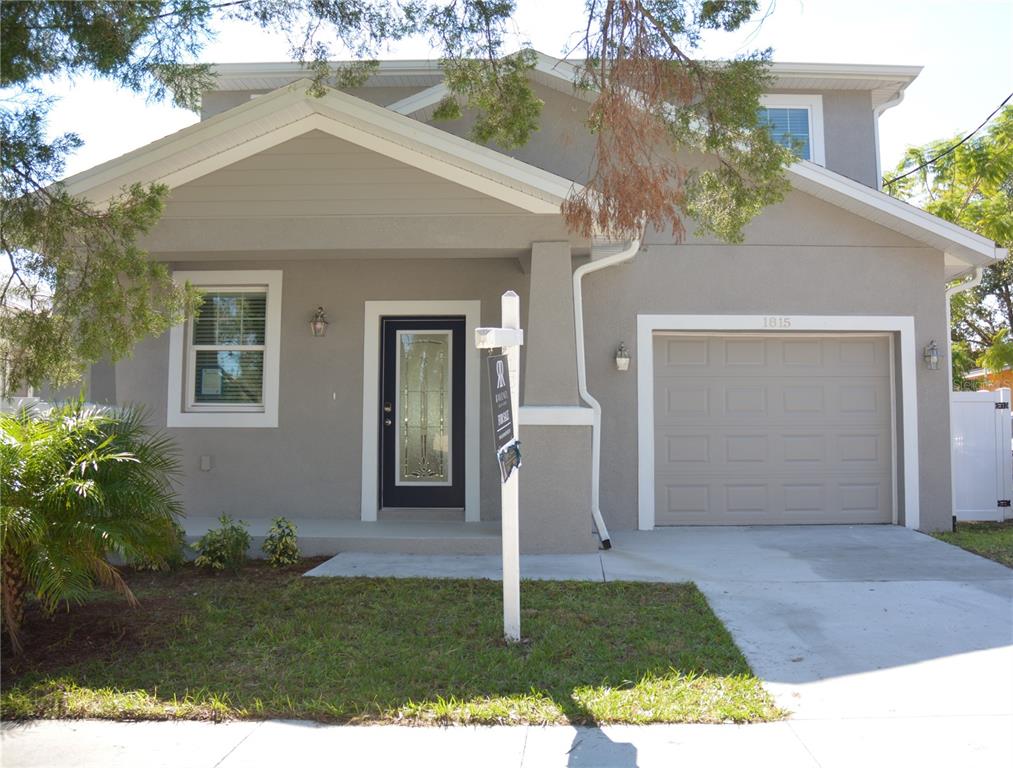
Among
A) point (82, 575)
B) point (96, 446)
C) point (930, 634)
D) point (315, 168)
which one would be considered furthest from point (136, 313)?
point (930, 634)

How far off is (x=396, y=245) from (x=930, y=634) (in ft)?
17.9

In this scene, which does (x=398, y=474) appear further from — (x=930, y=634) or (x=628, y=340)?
(x=930, y=634)

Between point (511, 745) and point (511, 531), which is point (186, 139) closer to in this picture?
point (511, 531)

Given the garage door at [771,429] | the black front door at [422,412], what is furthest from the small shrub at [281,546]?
the garage door at [771,429]

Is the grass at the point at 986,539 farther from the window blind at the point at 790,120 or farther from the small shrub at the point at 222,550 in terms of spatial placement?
the small shrub at the point at 222,550

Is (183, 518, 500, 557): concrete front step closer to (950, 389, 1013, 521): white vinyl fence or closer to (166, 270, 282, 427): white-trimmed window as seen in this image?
(166, 270, 282, 427): white-trimmed window

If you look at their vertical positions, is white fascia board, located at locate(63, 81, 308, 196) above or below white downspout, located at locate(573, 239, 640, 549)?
above

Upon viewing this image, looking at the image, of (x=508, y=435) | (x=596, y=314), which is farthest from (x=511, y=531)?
(x=596, y=314)

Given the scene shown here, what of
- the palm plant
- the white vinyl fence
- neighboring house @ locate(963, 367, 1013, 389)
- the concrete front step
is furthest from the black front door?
neighboring house @ locate(963, 367, 1013, 389)

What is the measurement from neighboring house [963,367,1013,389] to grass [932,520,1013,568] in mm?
6924

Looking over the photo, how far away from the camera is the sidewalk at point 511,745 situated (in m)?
3.67

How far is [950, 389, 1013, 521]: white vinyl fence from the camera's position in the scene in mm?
10039

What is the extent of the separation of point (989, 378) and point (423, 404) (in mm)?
14151

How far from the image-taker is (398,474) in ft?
30.5
